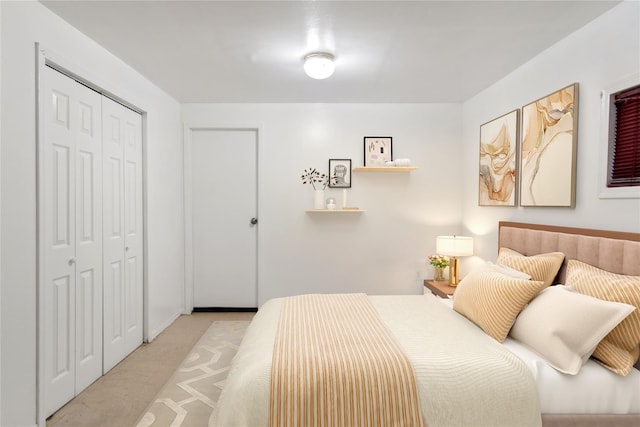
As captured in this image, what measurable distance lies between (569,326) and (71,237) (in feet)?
9.68

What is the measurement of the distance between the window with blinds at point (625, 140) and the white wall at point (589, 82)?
0.09 m

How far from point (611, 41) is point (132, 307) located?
405 cm

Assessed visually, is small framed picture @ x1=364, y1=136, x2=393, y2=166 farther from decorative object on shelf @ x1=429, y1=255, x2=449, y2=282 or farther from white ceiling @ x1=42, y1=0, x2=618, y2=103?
decorative object on shelf @ x1=429, y1=255, x2=449, y2=282

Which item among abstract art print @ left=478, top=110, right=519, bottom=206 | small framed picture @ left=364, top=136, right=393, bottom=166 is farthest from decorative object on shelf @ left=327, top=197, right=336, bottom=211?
abstract art print @ left=478, top=110, right=519, bottom=206

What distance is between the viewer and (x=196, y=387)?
8.13 ft

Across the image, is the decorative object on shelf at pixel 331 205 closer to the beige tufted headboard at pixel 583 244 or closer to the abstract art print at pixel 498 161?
the abstract art print at pixel 498 161

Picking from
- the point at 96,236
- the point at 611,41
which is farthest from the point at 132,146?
the point at 611,41

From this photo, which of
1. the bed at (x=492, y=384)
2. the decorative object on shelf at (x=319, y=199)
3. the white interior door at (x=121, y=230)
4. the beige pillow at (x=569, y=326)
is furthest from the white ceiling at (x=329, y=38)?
the beige pillow at (x=569, y=326)

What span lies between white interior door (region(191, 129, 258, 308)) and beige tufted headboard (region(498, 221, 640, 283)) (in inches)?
112

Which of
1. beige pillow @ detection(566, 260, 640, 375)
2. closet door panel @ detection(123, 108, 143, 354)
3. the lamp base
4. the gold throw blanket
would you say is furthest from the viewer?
the lamp base

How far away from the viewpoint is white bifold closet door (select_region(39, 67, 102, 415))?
213 cm

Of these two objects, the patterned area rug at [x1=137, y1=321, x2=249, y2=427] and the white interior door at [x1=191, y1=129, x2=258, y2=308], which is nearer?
the patterned area rug at [x1=137, y1=321, x2=249, y2=427]

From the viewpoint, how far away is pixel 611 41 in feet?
6.90

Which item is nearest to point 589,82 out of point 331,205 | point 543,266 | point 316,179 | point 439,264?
point 543,266
